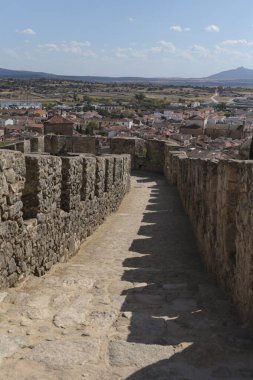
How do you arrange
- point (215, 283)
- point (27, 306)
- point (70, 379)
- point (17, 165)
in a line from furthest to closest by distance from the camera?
point (215, 283), point (17, 165), point (27, 306), point (70, 379)

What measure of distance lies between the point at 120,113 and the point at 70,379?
405 ft

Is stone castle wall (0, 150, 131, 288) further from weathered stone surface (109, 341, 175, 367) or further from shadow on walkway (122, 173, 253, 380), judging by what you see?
weathered stone surface (109, 341, 175, 367)

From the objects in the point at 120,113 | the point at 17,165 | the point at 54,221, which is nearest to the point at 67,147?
the point at 54,221

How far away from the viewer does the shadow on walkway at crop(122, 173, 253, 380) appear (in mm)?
3666

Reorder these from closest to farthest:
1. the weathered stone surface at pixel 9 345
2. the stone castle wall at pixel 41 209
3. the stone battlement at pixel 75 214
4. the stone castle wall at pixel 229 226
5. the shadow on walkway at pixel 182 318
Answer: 1. the shadow on walkway at pixel 182 318
2. the weathered stone surface at pixel 9 345
3. the stone castle wall at pixel 229 226
4. the stone battlement at pixel 75 214
5. the stone castle wall at pixel 41 209

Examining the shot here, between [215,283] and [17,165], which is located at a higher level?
[17,165]

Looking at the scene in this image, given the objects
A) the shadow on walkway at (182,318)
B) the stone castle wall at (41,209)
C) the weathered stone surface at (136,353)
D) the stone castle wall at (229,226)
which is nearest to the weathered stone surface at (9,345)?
the weathered stone surface at (136,353)

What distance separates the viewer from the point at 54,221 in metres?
7.09

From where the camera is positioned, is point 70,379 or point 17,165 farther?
Result: point 17,165

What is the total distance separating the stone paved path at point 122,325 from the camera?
144 inches

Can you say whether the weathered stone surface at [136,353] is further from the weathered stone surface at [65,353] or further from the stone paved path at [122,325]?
the weathered stone surface at [65,353]

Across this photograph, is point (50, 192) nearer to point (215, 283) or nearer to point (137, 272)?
point (137, 272)

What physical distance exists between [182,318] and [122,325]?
1.87 feet

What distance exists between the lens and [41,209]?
21.3 ft
